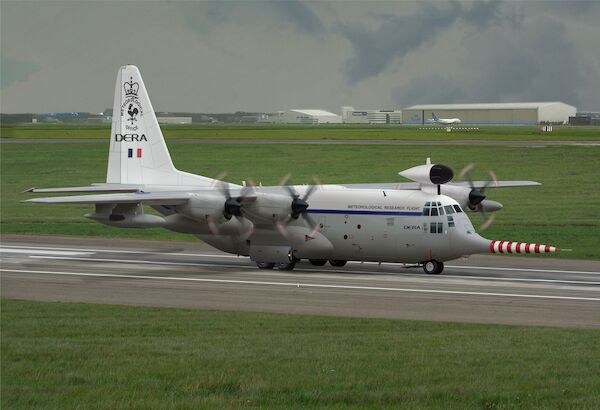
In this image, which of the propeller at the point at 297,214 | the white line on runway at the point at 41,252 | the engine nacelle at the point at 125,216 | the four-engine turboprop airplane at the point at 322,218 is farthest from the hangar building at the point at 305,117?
the engine nacelle at the point at 125,216

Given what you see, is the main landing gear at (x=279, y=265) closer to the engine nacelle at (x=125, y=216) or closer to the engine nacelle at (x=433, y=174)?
the engine nacelle at (x=125, y=216)

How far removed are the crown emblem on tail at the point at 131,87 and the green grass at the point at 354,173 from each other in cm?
1248

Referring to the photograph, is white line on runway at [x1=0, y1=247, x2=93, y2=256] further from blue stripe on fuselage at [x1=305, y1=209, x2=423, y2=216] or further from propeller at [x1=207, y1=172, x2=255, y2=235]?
blue stripe on fuselage at [x1=305, y1=209, x2=423, y2=216]

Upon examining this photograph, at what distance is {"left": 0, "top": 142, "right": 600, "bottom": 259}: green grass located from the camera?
5688 cm

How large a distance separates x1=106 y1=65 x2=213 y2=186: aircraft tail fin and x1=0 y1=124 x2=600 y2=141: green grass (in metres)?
3.10

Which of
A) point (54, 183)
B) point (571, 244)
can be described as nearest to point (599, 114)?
point (571, 244)

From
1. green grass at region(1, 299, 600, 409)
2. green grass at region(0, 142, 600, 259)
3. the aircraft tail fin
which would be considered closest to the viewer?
green grass at region(1, 299, 600, 409)

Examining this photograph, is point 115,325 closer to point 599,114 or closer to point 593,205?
point 599,114

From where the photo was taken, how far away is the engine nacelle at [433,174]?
40156 millimetres

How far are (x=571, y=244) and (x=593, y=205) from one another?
14324 millimetres

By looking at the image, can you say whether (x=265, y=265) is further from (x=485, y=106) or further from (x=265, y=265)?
(x=485, y=106)

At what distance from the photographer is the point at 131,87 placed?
45.3m

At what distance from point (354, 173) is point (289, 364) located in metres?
52.2

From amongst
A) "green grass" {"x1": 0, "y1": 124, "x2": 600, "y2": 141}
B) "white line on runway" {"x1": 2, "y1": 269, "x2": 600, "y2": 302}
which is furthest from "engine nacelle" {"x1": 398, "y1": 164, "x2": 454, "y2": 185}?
"green grass" {"x1": 0, "y1": 124, "x2": 600, "y2": 141}
